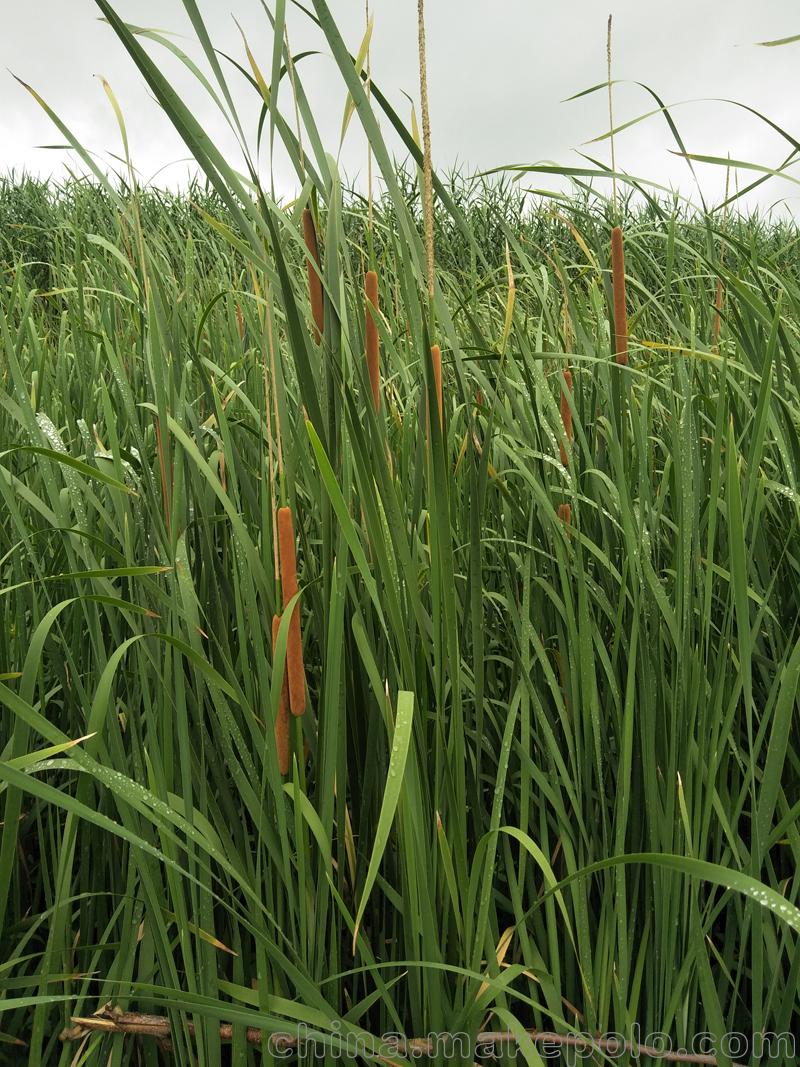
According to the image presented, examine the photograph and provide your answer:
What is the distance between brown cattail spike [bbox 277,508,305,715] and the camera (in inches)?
25.4

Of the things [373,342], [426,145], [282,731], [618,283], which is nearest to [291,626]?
[282,731]

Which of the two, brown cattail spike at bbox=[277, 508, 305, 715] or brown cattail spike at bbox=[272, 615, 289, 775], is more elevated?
brown cattail spike at bbox=[277, 508, 305, 715]

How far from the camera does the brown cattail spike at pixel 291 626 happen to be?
2.11 feet

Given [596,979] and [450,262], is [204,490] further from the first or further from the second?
[450,262]

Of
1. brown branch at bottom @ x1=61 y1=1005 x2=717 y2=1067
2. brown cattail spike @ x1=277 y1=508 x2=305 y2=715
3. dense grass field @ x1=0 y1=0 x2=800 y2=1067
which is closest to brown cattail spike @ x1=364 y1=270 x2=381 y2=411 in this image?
dense grass field @ x1=0 y1=0 x2=800 y2=1067

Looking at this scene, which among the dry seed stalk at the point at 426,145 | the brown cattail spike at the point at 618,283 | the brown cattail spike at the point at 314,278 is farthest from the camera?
the brown cattail spike at the point at 618,283

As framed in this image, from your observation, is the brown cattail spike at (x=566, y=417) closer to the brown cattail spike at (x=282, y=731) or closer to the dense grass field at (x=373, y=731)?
the dense grass field at (x=373, y=731)

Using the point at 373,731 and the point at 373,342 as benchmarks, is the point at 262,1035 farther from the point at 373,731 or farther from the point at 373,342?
the point at 373,342

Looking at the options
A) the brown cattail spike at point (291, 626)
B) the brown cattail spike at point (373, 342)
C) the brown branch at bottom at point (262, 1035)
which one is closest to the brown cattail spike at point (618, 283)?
the brown cattail spike at point (373, 342)

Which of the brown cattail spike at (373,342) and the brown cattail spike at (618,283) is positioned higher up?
the brown cattail spike at (618,283)

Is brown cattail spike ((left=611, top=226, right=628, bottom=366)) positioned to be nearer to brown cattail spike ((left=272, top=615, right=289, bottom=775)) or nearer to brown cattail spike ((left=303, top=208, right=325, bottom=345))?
brown cattail spike ((left=303, top=208, right=325, bottom=345))

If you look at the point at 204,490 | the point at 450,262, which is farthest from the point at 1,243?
the point at 204,490

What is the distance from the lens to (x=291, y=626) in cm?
64

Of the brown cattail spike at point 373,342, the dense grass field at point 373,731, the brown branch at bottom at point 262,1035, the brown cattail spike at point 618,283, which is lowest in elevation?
the brown branch at bottom at point 262,1035
